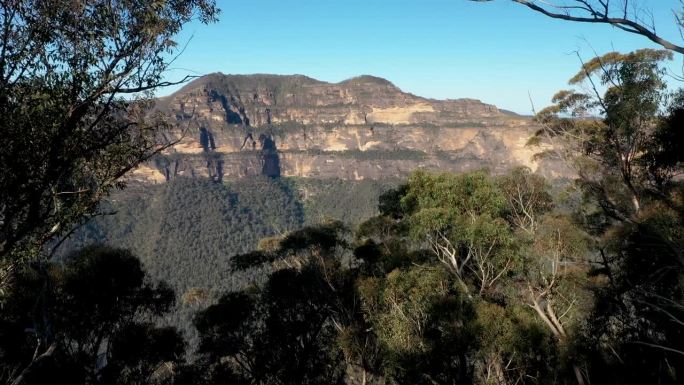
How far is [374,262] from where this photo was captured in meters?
18.9

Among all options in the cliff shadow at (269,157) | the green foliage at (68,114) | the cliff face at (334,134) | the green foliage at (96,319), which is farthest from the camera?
the cliff shadow at (269,157)

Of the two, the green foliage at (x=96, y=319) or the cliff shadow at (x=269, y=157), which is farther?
the cliff shadow at (x=269, y=157)

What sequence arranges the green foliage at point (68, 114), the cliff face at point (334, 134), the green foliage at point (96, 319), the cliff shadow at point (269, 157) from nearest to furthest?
1. the green foliage at point (68, 114)
2. the green foliage at point (96, 319)
3. the cliff face at point (334, 134)
4. the cliff shadow at point (269, 157)

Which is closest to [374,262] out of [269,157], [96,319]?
[96,319]

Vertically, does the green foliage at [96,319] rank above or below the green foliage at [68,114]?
below

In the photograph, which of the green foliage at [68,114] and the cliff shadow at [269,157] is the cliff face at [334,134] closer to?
the cliff shadow at [269,157]

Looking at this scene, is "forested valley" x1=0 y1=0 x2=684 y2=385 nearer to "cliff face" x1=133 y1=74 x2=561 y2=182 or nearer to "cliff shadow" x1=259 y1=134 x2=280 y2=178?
"cliff face" x1=133 y1=74 x2=561 y2=182

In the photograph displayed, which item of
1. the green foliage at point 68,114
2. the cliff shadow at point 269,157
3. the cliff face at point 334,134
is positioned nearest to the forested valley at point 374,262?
the green foliage at point 68,114

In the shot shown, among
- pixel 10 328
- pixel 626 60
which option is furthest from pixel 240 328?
pixel 626 60

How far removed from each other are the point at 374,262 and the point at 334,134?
154 metres

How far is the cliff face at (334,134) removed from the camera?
152 meters

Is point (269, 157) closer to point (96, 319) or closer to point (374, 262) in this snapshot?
→ point (374, 262)

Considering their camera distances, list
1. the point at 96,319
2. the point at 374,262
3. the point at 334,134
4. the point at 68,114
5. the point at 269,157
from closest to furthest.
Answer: the point at 68,114 → the point at 96,319 → the point at 374,262 → the point at 334,134 → the point at 269,157

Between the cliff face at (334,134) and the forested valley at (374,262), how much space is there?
5175 inches
